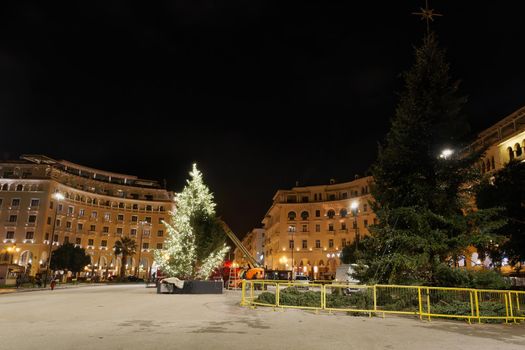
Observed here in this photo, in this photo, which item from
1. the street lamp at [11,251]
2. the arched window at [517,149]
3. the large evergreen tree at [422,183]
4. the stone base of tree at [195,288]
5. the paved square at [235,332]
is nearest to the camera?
the paved square at [235,332]

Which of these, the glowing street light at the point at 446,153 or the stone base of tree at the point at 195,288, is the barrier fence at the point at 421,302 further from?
the stone base of tree at the point at 195,288

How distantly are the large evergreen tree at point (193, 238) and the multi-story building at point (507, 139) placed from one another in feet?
105

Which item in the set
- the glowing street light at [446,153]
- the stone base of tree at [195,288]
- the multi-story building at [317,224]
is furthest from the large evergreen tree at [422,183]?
the multi-story building at [317,224]

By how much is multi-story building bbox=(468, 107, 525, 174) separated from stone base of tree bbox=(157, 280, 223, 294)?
33976 millimetres

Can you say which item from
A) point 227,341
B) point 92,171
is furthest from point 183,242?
point 92,171

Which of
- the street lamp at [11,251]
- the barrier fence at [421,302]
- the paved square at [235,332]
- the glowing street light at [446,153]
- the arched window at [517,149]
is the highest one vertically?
the arched window at [517,149]

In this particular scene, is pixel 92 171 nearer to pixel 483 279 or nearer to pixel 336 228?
pixel 336 228

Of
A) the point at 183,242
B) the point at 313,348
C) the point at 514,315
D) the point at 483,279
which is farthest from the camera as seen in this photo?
the point at 183,242

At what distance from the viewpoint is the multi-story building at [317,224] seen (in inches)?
3428

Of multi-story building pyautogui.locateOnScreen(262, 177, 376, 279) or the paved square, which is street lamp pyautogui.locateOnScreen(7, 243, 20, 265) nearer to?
the paved square

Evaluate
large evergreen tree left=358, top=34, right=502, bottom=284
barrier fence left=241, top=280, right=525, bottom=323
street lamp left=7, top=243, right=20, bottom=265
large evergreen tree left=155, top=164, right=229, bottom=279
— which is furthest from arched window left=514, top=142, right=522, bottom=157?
street lamp left=7, top=243, right=20, bottom=265

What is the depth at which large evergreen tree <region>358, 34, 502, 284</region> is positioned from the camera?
18094 millimetres

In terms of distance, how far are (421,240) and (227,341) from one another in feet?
36.4

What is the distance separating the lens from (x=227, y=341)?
393 inches
